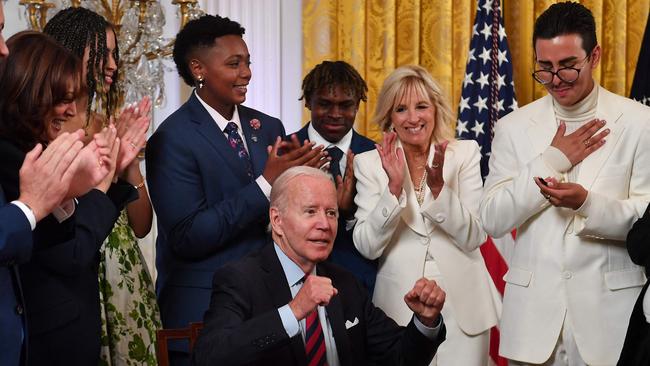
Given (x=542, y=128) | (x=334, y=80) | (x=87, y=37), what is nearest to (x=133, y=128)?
(x=87, y=37)

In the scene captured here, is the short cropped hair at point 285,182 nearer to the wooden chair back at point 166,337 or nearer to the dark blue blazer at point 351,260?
the wooden chair back at point 166,337

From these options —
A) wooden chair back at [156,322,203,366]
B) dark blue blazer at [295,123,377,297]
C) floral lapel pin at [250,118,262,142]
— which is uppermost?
floral lapel pin at [250,118,262,142]

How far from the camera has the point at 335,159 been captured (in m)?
4.39

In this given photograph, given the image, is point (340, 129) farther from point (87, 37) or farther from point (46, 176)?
point (46, 176)

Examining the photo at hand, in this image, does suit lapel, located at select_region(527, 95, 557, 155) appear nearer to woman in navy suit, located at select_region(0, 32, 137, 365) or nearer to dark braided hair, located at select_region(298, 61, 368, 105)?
dark braided hair, located at select_region(298, 61, 368, 105)

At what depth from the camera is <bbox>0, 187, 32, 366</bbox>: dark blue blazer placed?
2.31m

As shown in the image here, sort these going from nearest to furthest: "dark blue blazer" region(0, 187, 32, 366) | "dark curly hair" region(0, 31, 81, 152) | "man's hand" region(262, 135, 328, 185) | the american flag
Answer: "dark blue blazer" region(0, 187, 32, 366) → "dark curly hair" region(0, 31, 81, 152) → "man's hand" region(262, 135, 328, 185) → the american flag

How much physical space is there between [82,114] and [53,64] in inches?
20.4

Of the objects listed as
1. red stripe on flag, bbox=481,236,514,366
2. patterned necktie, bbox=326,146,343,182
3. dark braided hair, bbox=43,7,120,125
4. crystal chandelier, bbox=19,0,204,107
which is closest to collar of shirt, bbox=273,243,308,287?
dark braided hair, bbox=43,7,120,125

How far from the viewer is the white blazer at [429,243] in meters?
3.92

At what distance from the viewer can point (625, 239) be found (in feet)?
11.7

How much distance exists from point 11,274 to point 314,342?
2.81ft

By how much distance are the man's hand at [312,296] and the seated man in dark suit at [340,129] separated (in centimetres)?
150

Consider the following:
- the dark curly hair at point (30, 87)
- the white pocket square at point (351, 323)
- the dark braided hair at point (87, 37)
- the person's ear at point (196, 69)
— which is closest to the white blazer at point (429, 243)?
the person's ear at point (196, 69)
